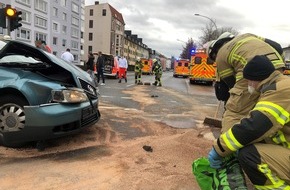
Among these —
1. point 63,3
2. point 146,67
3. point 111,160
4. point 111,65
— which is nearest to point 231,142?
point 111,160

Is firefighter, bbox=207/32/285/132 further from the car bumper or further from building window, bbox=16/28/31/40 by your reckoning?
building window, bbox=16/28/31/40

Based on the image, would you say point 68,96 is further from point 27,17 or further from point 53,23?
point 53,23

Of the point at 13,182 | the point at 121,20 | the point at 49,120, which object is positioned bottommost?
the point at 13,182

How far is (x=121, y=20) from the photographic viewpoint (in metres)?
95.2

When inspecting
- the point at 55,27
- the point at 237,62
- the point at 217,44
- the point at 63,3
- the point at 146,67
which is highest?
the point at 63,3

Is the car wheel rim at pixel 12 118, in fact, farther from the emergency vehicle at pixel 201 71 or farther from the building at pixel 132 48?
the building at pixel 132 48

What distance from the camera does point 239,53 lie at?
3.56m

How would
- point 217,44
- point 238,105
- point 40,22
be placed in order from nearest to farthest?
point 238,105 → point 217,44 → point 40,22

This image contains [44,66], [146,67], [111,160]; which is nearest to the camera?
[111,160]

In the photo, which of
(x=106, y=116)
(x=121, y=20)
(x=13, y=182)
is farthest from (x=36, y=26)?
(x=13, y=182)

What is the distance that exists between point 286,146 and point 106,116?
204 inches

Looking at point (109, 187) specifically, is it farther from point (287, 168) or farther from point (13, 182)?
point (287, 168)

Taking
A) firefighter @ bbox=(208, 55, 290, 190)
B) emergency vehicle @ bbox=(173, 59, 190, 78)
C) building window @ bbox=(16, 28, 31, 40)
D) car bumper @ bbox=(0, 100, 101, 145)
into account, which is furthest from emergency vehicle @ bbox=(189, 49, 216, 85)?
building window @ bbox=(16, 28, 31, 40)

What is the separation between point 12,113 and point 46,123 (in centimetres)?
53
